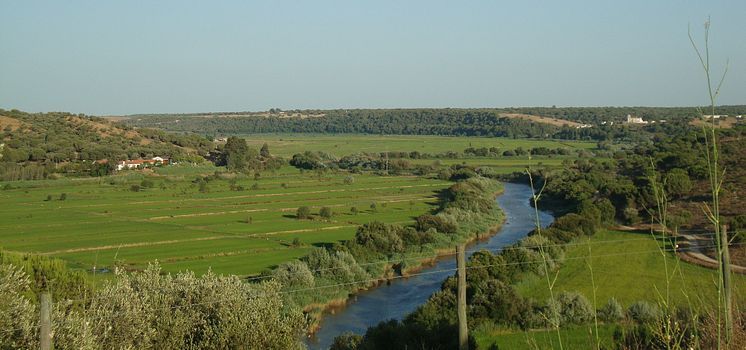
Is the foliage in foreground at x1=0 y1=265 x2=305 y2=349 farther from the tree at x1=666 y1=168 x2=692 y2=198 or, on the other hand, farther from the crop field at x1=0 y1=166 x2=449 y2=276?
the tree at x1=666 y1=168 x2=692 y2=198

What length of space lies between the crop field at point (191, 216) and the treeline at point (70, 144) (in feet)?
12.2

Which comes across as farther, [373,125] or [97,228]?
[373,125]

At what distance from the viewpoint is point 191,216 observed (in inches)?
1677

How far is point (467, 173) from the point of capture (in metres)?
66.1

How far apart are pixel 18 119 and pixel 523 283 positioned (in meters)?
67.2

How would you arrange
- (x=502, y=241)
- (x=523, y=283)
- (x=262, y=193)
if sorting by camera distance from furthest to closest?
(x=262, y=193)
(x=502, y=241)
(x=523, y=283)

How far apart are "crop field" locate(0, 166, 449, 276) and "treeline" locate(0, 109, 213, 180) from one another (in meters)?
3.72

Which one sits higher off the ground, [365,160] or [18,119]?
[18,119]

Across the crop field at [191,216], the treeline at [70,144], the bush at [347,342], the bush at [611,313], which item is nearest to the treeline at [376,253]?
the bush at [347,342]

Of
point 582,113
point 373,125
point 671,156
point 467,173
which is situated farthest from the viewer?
point 373,125

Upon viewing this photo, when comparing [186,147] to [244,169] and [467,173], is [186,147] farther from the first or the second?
[467,173]

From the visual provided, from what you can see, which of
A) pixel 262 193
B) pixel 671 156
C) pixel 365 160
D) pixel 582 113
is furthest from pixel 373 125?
pixel 671 156

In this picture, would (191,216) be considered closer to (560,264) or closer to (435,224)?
(435,224)

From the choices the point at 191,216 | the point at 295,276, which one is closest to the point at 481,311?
the point at 295,276
